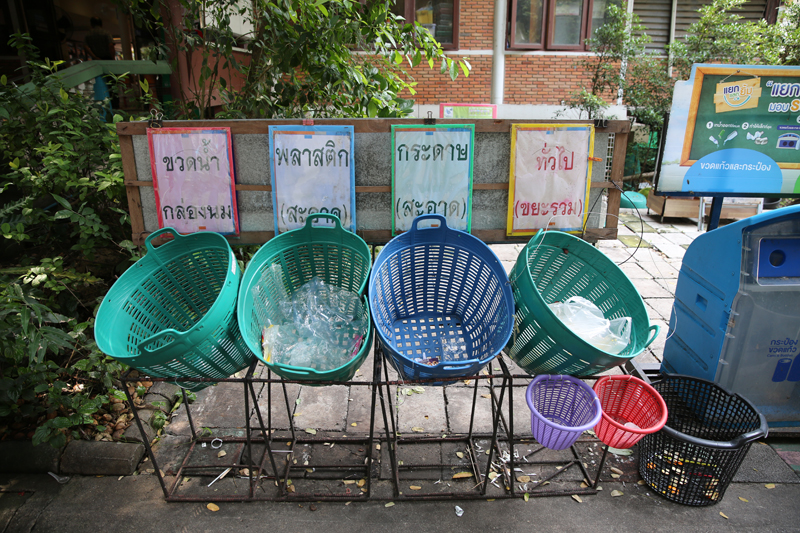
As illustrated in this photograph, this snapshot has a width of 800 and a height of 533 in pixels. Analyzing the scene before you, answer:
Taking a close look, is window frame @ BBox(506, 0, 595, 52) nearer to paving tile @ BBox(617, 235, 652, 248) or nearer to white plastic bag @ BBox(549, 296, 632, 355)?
paving tile @ BBox(617, 235, 652, 248)

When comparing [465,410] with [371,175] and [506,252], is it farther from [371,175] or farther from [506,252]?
[506,252]

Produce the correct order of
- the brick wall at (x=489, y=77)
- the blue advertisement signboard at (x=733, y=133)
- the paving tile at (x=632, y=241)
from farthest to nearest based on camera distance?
the brick wall at (x=489, y=77), the paving tile at (x=632, y=241), the blue advertisement signboard at (x=733, y=133)

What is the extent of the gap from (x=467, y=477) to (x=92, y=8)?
9159 millimetres

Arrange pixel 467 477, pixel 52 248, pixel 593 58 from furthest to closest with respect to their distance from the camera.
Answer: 1. pixel 593 58
2. pixel 52 248
3. pixel 467 477

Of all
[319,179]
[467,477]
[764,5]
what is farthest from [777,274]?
[764,5]

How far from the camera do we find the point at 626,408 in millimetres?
2637

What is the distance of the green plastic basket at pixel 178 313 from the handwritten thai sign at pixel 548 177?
1.68 meters

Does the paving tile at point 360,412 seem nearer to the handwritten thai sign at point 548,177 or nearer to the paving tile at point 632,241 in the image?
the handwritten thai sign at point 548,177

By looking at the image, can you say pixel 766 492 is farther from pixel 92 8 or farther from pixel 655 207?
pixel 92 8

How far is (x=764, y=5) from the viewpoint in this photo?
12.4 meters

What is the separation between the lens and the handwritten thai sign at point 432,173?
2688mm

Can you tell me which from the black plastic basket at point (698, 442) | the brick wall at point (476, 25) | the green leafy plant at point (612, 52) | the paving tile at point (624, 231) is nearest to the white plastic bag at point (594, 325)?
the black plastic basket at point (698, 442)

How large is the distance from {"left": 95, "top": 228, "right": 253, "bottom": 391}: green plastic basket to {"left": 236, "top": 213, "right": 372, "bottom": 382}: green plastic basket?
11 cm

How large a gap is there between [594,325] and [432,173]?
123 centimetres
